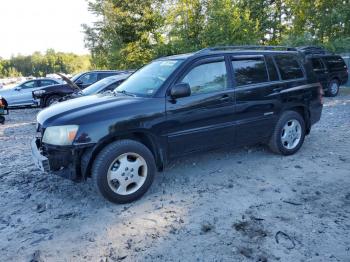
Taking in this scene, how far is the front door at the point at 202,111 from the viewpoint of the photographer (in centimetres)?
447

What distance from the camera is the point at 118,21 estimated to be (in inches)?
1144

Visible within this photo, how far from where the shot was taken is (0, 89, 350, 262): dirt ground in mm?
3193

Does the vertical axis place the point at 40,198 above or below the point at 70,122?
below

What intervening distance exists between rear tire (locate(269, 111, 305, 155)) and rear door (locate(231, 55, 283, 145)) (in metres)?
0.17

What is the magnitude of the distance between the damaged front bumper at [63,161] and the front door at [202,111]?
1198 mm

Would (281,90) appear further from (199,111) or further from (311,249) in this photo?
(311,249)

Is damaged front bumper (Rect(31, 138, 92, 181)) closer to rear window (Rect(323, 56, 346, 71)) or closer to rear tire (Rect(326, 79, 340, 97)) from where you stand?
rear window (Rect(323, 56, 346, 71))

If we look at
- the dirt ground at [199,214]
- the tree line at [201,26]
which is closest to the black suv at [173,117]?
the dirt ground at [199,214]

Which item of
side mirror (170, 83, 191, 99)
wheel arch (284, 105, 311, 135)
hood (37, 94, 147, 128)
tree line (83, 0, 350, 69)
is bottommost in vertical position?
wheel arch (284, 105, 311, 135)

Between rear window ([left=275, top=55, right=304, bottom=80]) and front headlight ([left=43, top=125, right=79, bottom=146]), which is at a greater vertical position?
rear window ([left=275, top=55, right=304, bottom=80])

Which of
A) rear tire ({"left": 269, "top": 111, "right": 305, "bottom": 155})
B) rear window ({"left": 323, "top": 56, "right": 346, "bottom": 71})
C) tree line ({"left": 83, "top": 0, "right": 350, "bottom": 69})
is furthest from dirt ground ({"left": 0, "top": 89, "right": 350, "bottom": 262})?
tree line ({"left": 83, "top": 0, "right": 350, "bottom": 69})

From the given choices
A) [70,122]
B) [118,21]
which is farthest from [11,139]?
[118,21]

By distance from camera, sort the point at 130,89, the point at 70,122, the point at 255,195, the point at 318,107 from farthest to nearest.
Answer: the point at 318,107 → the point at 130,89 → the point at 255,195 → the point at 70,122

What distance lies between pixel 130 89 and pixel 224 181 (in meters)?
1.91
